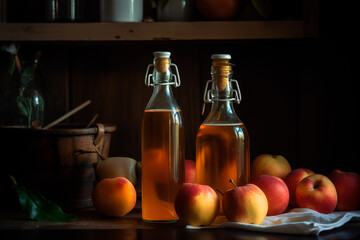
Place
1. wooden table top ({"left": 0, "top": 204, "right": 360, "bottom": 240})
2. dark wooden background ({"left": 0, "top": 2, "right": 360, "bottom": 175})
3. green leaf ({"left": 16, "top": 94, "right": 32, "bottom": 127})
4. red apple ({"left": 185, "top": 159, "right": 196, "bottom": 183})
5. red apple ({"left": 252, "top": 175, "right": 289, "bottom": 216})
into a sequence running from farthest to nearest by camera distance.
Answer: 1. dark wooden background ({"left": 0, "top": 2, "right": 360, "bottom": 175})
2. green leaf ({"left": 16, "top": 94, "right": 32, "bottom": 127})
3. red apple ({"left": 185, "top": 159, "right": 196, "bottom": 183})
4. red apple ({"left": 252, "top": 175, "right": 289, "bottom": 216})
5. wooden table top ({"left": 0, "top": 204, "right": 360, "bottom": 240})

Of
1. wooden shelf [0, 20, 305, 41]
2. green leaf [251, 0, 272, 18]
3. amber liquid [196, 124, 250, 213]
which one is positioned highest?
green leaf [251, 0, 272, 18]

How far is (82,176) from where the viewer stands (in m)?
1.04

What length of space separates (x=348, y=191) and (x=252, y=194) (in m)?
0.25

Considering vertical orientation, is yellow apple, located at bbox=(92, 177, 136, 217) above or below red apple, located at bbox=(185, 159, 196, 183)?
below

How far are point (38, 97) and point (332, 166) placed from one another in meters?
0.81

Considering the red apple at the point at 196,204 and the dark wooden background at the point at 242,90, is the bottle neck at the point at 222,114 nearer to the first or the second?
the red apple at the point at 196,204

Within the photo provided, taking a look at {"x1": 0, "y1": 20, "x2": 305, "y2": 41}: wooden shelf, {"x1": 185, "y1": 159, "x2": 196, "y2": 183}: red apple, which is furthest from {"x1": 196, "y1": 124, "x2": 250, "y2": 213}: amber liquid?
{"x1": 0, "y1": 20, "x2": 305, "y2": 41}: wooden shelf

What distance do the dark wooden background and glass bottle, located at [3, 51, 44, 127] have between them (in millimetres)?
89

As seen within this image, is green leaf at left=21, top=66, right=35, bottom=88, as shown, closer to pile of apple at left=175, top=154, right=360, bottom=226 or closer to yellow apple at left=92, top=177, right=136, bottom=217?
yellow apple at left=92, top=177, right=136, bottom=217

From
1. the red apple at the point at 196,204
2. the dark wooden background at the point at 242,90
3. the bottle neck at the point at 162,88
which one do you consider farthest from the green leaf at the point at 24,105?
the red apple at the point at 196,204

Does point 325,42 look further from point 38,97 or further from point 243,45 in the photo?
point 38,97

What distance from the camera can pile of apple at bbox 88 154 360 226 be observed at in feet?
2.75

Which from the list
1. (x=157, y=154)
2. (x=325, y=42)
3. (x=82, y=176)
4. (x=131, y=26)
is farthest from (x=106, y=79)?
(x=325, y=42)

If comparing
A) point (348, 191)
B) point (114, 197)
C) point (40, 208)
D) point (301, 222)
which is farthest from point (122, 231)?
point (348, 191)
